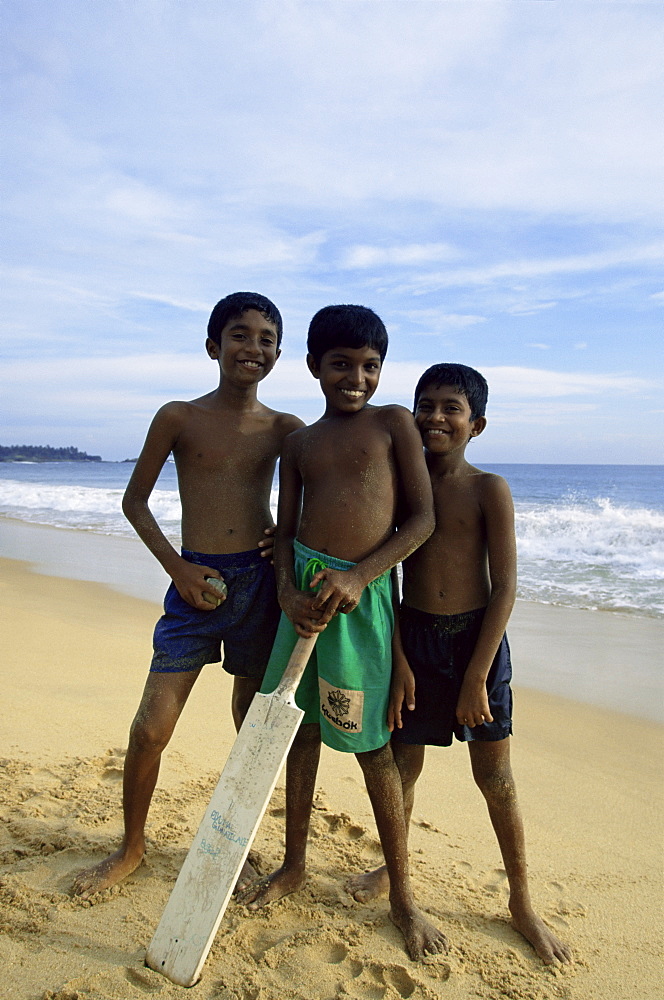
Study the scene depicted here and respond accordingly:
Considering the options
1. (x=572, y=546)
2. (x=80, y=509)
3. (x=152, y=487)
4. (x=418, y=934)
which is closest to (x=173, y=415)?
(x=152, y=487)

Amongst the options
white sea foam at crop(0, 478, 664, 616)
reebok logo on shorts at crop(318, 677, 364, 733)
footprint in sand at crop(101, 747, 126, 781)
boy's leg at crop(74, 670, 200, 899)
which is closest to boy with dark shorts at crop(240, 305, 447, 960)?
reebok logo on shorts at crop(318, 677, 364, 733)

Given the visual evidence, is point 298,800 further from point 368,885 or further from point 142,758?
point 142,758

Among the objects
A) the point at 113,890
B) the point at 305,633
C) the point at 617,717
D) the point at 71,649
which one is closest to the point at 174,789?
the point at 113,890

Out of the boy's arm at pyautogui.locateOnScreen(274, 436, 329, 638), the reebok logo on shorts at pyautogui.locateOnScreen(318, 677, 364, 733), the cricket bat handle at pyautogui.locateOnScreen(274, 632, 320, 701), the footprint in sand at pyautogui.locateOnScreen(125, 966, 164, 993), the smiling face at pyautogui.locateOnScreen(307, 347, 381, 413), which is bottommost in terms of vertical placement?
the footprint in sand at pyautogui.locateOnScreen(125, 966, 164, 993)

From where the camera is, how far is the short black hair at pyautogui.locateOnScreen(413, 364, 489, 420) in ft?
7.64

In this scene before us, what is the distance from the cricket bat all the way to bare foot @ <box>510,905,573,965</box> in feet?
3.03

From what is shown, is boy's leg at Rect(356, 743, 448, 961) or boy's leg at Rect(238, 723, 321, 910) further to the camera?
boy's leg at Rect(238, 723, 321, 910)

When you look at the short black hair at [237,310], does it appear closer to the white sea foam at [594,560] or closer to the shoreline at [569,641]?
the shoreline at [569,641]

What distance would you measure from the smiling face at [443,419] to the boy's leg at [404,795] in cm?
100

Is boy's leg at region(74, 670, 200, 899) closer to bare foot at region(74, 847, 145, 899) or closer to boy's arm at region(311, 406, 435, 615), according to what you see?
bare foot at region(74, 847, 145, 899)

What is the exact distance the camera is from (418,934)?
2.09m

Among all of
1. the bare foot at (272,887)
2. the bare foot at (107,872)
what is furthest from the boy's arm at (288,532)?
the bare foot at (107,872)

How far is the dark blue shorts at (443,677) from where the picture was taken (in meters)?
2.25

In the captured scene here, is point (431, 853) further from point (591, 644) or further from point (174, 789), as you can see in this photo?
point (591, 644)
